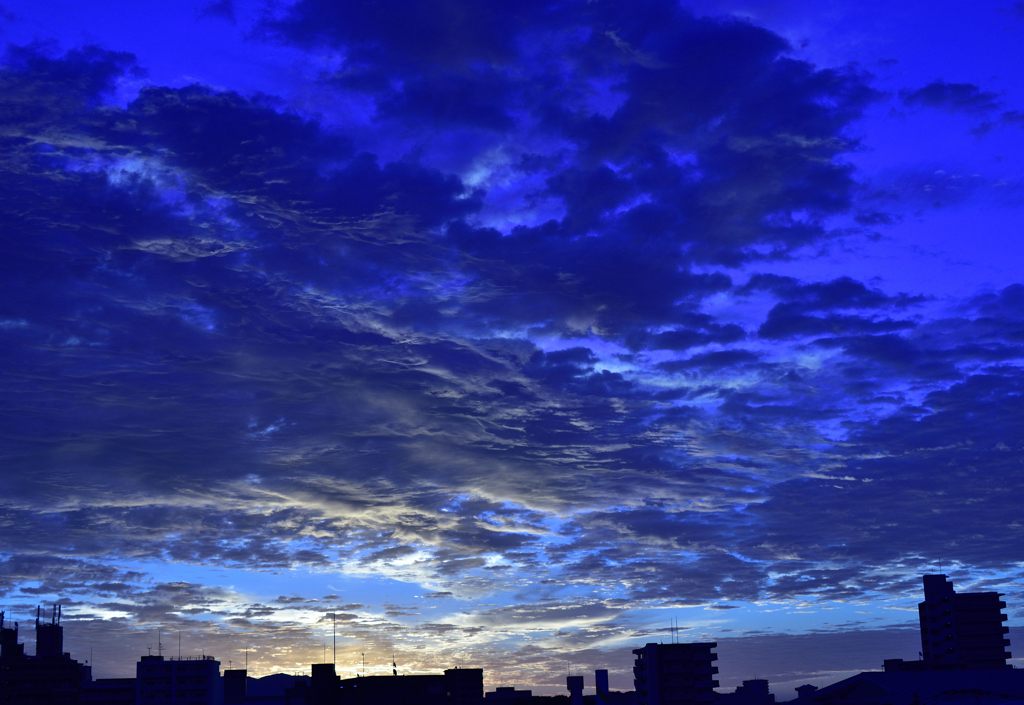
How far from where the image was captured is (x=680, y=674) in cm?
17550

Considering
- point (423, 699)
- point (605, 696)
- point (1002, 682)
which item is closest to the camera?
point (1002, 682)

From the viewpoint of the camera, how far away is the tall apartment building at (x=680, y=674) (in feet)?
575

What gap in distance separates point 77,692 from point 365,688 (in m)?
63.9

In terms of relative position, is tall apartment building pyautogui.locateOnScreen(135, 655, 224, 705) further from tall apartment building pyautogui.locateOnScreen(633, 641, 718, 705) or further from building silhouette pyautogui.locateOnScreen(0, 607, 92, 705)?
tall apartment building pyautogui.locateOnScreen(633, 641, 718, 705)

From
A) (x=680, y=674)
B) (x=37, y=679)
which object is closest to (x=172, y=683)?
(x=37, y=679)

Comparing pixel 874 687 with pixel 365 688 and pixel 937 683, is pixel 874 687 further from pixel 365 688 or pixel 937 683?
pixel 365 688

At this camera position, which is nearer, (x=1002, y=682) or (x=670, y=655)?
(x=1002, y=682)

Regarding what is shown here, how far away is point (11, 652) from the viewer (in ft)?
584

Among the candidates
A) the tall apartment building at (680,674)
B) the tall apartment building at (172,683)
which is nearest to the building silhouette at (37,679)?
the tall apartment building at (172,683)

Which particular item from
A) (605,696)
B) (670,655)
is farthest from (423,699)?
(670,655)

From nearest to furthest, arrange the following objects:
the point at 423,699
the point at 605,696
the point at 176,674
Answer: the point at 423,699 → the point at 605,696 → the point at 176,674

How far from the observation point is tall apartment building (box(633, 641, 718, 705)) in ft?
575

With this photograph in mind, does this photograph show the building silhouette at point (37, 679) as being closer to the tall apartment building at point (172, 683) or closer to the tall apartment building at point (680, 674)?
the tall apartment building at point (172, 683)

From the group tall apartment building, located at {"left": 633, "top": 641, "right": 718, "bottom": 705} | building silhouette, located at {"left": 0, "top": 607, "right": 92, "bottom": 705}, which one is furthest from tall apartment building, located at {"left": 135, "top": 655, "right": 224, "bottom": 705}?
tall apartment building, located at {"left": 633, "top": 641, "right": 718, "bottom": 705}
